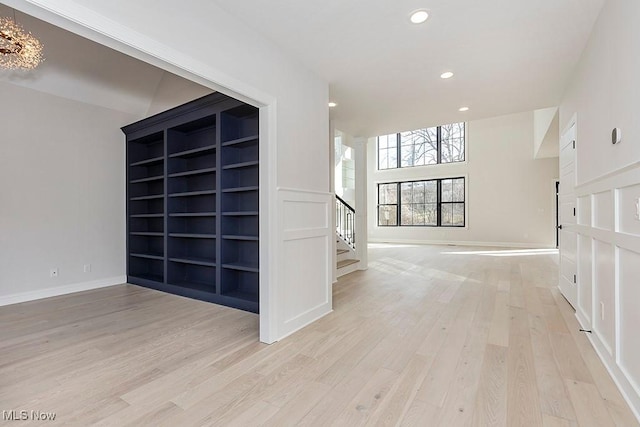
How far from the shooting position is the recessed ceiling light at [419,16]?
85.6 inches

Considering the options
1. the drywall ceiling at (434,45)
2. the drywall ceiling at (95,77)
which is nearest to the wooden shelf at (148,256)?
the drywall ceiling at (95,77)

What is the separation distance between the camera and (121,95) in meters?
4.53

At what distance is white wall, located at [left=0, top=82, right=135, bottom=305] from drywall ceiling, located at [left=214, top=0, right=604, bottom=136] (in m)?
3.41

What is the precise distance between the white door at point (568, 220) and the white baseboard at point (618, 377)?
97 centimetres

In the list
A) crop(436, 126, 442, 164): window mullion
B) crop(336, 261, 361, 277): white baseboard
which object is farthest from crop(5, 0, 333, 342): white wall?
crop(436, 126, 442, 164): window mullion

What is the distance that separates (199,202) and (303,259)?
86.5 inches

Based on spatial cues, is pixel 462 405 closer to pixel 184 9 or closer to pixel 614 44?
pixel 614 44

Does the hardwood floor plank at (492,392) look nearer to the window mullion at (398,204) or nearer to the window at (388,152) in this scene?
the window mullion at (398,204)

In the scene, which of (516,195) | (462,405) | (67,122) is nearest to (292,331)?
(462,405)

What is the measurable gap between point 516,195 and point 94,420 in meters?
10.2

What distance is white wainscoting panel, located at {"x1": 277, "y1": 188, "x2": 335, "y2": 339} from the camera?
2.62 metres

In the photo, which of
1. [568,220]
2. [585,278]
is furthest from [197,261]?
[568,220]

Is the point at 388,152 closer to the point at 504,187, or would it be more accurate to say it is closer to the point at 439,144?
the point at 439,144

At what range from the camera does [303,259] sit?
2.88m
